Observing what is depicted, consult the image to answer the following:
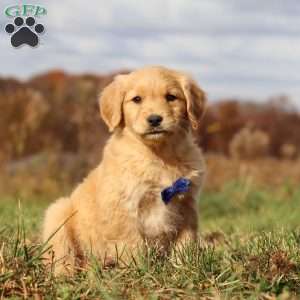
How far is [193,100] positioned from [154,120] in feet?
1.86

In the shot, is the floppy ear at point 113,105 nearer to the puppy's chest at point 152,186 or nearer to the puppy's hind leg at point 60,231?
the puppy's chest at point 152,186

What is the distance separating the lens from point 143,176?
4.98 metres

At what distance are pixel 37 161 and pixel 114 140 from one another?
26.2 ft

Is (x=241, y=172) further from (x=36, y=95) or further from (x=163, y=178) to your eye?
(x=163, y=178)

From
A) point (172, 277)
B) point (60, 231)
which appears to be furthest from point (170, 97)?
point (172, 277)

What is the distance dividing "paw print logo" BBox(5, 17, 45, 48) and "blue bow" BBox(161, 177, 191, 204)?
84.5 inches

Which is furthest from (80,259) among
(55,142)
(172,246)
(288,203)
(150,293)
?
(55,142)

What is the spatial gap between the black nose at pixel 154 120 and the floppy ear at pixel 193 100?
15.7 inches

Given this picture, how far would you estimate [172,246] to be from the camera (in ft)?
16.0

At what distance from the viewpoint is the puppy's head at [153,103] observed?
16.0ft

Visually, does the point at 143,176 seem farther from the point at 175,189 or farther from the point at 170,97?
the point at 170,97

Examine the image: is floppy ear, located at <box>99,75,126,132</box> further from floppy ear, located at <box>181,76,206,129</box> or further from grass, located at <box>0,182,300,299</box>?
grass, located at <box>0,182,300,299</box>

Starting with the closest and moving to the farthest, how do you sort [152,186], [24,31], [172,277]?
1. [172,277]
2. [152,186]
3. [24,31]

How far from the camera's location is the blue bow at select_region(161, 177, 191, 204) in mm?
4875
